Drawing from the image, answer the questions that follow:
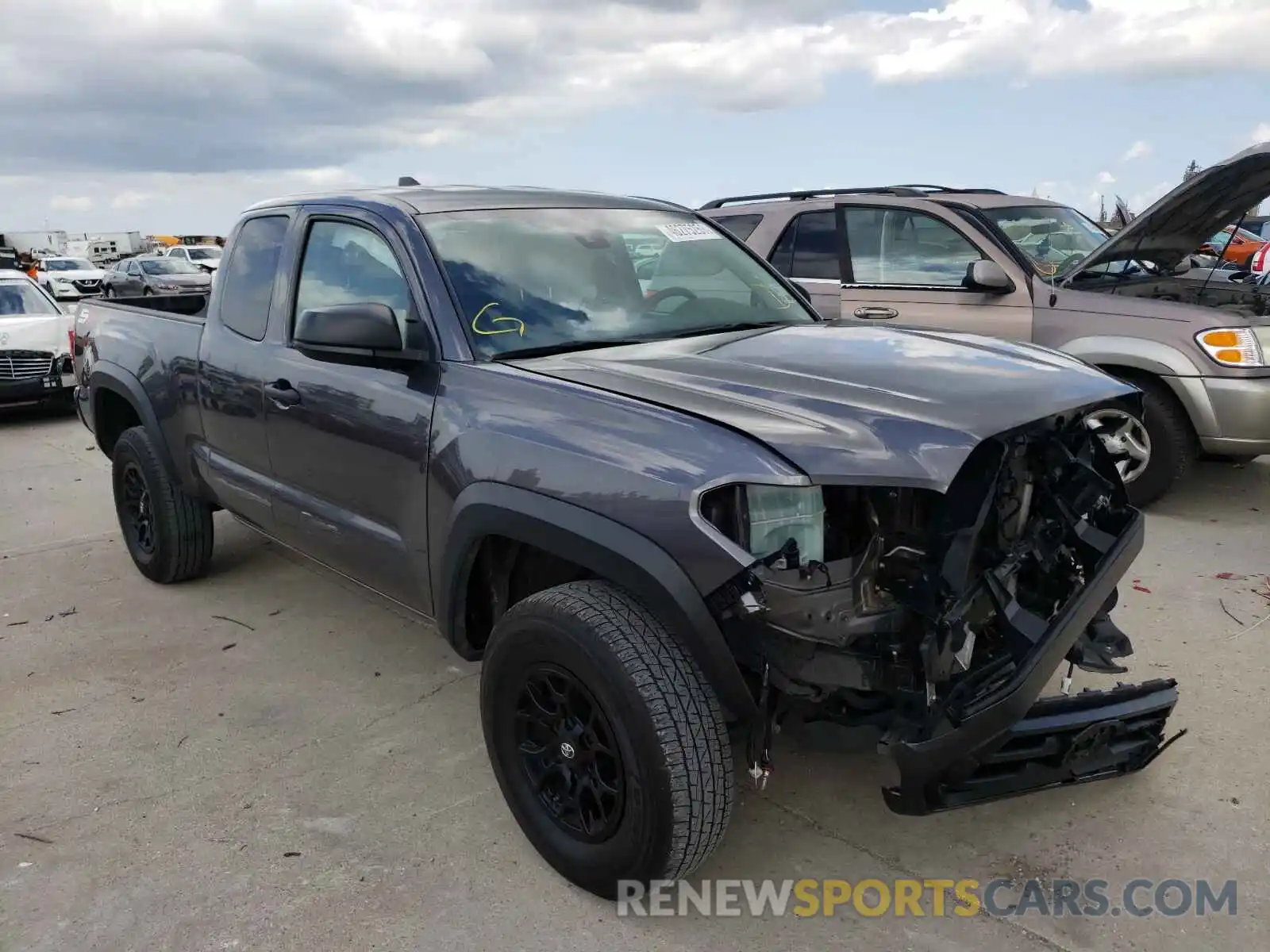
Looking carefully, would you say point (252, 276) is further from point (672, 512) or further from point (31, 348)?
point (31, 348)

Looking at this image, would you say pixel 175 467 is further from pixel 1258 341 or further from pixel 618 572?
pixel 1258 341

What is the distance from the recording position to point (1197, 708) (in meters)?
3.41

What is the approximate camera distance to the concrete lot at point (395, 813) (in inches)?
97.1

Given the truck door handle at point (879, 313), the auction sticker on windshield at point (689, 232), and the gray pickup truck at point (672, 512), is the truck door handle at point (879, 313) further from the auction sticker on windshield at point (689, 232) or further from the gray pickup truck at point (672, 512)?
the gray pickup truck at point (672, 512)

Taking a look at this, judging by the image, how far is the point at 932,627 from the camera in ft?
7.33

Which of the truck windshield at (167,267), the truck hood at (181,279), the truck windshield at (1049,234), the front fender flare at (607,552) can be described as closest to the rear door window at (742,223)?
the truck windshield at (1049,234)

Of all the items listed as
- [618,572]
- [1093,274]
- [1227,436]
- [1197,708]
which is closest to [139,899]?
[618,572]

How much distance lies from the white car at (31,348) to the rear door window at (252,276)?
23.1 feet

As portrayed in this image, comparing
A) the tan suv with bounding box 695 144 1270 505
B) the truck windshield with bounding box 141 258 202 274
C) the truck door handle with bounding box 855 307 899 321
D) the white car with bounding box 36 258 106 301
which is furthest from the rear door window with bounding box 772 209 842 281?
the white car with bounding box 36 258 106 301

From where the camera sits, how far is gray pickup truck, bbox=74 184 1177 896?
224cm

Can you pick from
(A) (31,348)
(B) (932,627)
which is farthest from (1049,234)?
(A) (31,348)

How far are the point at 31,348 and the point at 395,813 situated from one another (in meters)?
9.07

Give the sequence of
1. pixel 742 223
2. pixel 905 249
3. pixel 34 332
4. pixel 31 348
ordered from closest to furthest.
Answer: pixel 905 249
pixel 742 223
pixel 31 348
pixel 34 332

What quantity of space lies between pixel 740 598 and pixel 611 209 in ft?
6.77
